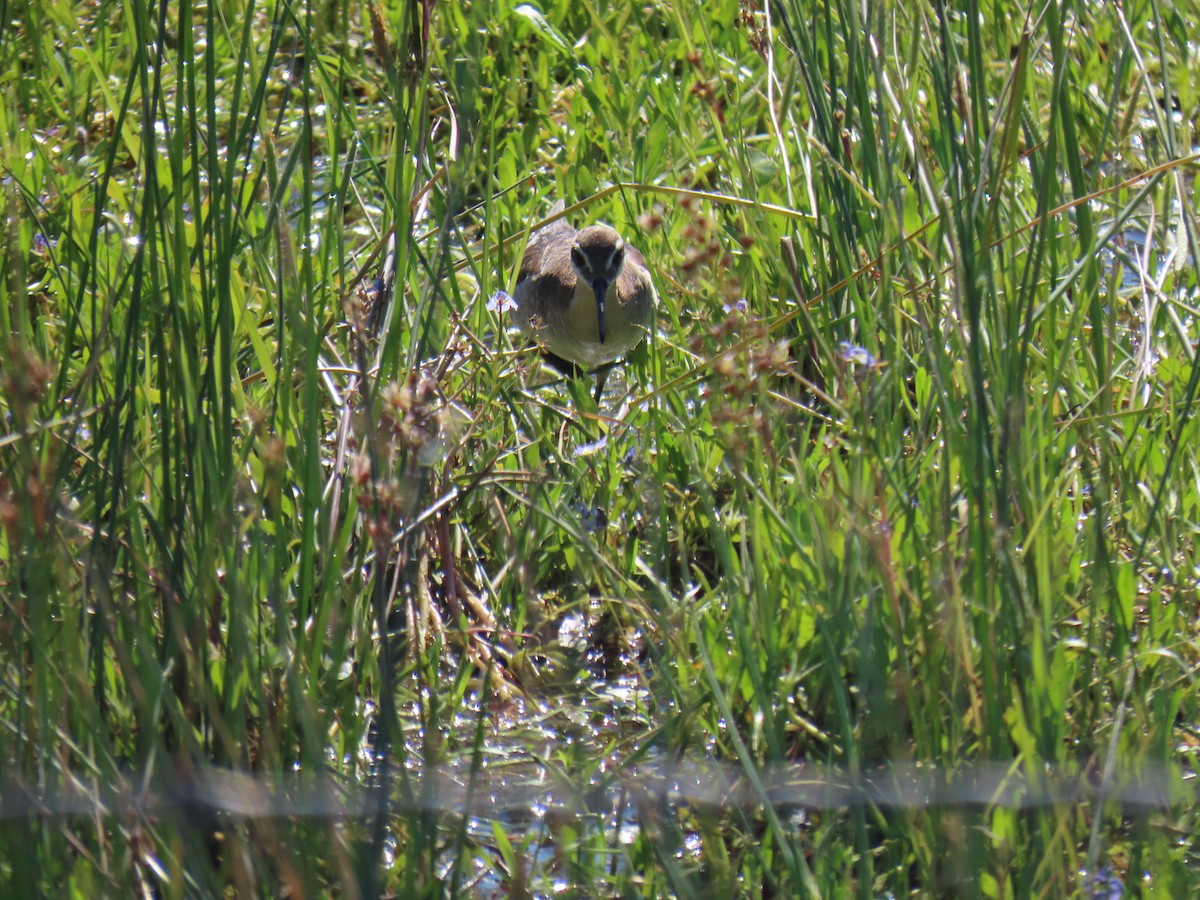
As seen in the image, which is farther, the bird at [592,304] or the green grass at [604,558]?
the bird at [592,304]

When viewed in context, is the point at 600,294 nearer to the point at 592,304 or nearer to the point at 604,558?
the point at 592,304

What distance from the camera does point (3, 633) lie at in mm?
1912

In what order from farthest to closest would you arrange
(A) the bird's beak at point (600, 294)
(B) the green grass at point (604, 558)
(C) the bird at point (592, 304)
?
(C) the bird at point (592, 304), (A) the bird's beak at point (600, 294), (B) the green grass at point (604, 558)

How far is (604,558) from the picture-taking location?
258cm

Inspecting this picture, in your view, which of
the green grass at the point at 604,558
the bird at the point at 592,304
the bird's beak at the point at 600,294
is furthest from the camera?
the bird at the point at 592,304

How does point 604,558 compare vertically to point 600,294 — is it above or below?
below

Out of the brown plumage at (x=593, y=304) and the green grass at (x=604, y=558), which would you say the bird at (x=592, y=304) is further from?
the green grass at (x=604, y=558)

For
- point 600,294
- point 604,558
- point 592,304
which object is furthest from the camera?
point 592,304

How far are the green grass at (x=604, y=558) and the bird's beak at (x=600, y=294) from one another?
46 cm

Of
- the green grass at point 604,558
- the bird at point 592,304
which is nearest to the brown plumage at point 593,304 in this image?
the bird at point 592,304

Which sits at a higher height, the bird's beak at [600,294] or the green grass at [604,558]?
the bird's beak at [600,294]

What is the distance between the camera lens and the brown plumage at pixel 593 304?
4578 millimetres

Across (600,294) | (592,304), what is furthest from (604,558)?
(592,304)

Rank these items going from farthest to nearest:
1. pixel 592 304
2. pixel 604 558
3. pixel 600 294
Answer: pixel 592 304 < pixel 600 294 < pixel 604 558
